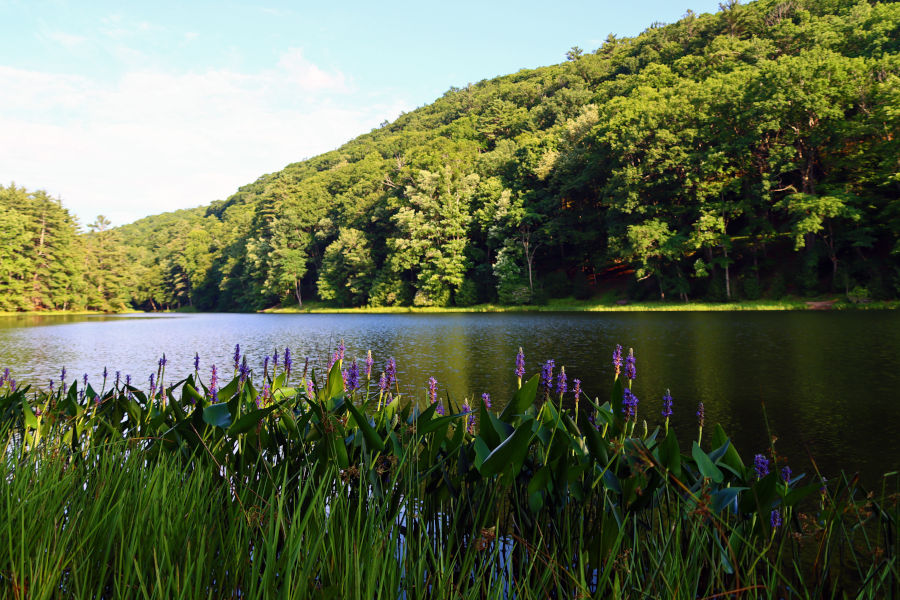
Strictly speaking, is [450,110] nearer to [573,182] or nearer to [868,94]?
[573,182]

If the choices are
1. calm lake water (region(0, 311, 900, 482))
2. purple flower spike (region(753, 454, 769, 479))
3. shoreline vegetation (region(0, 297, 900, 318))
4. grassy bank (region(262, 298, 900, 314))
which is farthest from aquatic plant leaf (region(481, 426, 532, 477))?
grassy bank (region(262, 298, 900, 314))

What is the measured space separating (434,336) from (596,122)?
1252 inches

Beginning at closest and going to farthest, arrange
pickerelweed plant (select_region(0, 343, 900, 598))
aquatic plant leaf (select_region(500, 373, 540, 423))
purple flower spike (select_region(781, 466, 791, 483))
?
pickerelweed plant (select_region(0, 343, 900, 598)) < aquatic plant leaf (select_region(500, 373, 540, 423)) < purple flower spike (select_region(781, 466, 791, 483))

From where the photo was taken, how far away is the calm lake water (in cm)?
580

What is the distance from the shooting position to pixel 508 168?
49.2 metres

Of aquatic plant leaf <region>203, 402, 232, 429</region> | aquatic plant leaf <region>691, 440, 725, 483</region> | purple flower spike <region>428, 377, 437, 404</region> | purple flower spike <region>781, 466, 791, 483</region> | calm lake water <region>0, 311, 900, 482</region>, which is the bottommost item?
calm lake water <region>0, 311, 900, 482</region>

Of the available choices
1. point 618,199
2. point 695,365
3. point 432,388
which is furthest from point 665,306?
point 432,388

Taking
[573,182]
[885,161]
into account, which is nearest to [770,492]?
[885,161]

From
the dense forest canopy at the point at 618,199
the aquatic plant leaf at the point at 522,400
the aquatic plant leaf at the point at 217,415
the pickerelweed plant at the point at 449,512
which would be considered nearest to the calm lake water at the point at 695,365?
the pickerelweed plant at the point at 449,512

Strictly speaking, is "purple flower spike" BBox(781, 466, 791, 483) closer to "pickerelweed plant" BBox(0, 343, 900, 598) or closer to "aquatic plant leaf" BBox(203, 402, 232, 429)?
"pickerelweed plant" BBox(0, 343, 900, 598)

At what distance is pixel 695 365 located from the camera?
10.6 meters

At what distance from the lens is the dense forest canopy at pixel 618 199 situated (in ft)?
94.5

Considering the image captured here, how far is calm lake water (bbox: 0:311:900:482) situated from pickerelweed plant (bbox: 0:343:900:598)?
47 cm

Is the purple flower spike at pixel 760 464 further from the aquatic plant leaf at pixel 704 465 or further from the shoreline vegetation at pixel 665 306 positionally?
the shoreline vegetation at pixel 665 306
